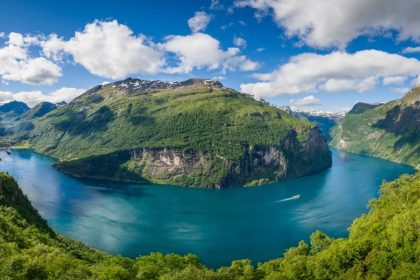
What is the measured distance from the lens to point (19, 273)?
→ 48.2 meters

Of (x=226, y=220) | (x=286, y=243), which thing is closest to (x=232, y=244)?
(x=286, y=243)

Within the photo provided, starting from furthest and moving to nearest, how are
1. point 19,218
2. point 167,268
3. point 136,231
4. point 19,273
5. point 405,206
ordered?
point 136,231
point 19,218
point 405,206
point 167,268
point 19,273

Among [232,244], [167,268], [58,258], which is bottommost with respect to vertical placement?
[232,244]

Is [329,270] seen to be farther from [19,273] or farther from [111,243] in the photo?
[111,243]

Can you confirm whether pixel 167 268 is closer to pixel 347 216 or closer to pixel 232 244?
pixel 232 244

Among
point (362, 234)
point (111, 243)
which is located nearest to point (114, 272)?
point (362, 234)

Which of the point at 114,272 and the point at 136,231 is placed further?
the point at 136,231

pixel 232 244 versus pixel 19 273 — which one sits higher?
pixel 19 273

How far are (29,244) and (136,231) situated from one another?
272 ft

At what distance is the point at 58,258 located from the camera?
60719 mm

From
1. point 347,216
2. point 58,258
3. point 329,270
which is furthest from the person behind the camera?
point 347,216

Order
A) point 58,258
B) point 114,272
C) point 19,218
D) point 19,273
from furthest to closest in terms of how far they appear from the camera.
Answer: point 19,218 → point 58,258 → point 114,272 → point 19,273

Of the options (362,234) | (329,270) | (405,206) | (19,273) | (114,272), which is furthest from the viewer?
(405,206)

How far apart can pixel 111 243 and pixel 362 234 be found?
95.5 meters
